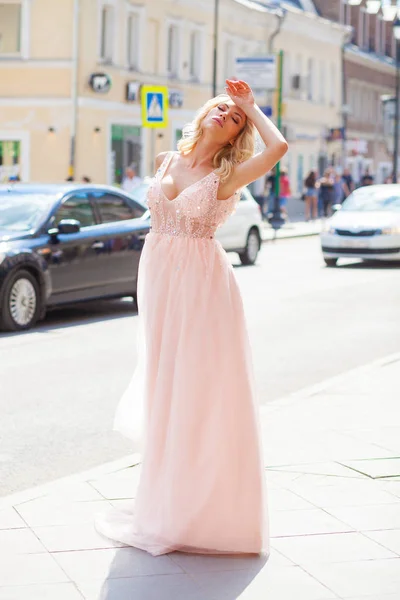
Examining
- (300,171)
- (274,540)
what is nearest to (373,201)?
(274,540)

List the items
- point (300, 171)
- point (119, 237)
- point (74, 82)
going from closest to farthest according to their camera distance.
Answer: point (119, 237)
point (74, 82)
point (300, 171)

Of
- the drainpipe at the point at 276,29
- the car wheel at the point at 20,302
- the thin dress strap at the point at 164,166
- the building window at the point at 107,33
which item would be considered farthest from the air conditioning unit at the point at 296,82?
the thin dress strap at the point at 164,166

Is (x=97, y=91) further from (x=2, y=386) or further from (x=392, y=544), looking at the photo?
(x=392, y=544)

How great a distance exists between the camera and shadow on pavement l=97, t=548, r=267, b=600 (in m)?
4.52

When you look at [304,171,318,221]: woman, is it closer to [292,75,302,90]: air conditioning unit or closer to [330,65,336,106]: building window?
[292,75,302,90]: air conditioning unit

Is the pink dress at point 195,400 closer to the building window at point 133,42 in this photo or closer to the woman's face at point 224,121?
the woman's face at point 224,121

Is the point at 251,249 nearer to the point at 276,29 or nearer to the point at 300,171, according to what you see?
the point at 276,29

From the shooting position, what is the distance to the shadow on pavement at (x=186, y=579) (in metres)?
4.52

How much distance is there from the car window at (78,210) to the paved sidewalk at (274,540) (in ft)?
24.8

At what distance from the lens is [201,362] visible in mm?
5191

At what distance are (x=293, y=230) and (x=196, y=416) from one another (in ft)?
107

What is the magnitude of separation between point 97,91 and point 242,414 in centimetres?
3456

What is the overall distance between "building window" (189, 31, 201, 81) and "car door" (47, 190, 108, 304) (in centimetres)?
3138

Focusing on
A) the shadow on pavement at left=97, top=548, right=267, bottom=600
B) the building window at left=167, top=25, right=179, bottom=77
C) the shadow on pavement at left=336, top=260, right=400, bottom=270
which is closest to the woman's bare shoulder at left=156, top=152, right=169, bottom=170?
the shadow on pavement at left=97, top=548, right=267, bottom=600
